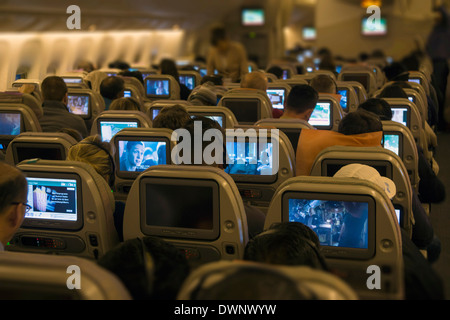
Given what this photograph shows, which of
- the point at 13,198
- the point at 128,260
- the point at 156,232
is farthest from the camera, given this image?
the point at 156,232

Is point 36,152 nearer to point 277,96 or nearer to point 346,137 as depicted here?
point 346,137

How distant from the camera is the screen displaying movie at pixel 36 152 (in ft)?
14.4

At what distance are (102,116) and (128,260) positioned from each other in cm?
410

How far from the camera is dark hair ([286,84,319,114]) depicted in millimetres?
5820

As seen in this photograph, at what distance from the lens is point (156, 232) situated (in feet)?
9.73

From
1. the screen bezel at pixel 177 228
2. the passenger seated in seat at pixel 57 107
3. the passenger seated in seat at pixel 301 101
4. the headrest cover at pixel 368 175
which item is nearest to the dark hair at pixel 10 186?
the screen bezel at pixel 177 228

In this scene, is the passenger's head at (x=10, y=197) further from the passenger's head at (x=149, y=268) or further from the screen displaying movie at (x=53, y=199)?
the screen displaying movie at (x=53, y=199)

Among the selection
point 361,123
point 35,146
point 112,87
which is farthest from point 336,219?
point 112,87

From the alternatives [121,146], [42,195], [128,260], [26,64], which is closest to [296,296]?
[128,260]

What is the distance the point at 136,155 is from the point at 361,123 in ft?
5.23

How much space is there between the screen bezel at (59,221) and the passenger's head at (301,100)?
3.11 m

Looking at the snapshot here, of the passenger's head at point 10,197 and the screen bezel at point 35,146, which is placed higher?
the passenger's head at point 10,197

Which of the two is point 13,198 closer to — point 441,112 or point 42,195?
point 42,195

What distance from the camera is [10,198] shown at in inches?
85.7
